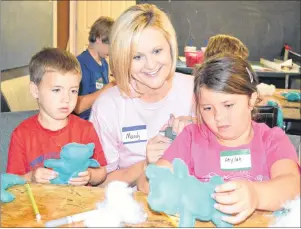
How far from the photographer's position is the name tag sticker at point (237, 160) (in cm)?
138

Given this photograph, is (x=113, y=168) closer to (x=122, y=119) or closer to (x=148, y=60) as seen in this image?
(x=122, y=119)

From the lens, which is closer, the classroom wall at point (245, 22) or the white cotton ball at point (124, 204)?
the white cotton ball at point (124, 204)

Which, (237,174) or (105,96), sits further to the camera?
(105,96)

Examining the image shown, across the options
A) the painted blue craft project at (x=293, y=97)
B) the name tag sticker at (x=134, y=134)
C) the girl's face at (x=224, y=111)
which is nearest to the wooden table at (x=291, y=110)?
the painted blue craft project at (x=293, y=97)

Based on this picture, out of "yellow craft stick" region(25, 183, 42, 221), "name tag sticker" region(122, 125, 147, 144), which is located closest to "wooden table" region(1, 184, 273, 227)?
"yellow craft stick" region(25, 183, 42, 221)

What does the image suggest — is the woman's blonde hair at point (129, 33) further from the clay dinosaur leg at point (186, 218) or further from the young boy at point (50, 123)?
the clay dinosaur leg at point (186, 218)

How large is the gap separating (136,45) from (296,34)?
4944mm

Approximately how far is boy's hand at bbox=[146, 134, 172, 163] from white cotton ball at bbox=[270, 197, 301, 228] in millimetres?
649

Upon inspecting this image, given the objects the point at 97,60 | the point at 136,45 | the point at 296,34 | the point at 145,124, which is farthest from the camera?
the point at 296,34

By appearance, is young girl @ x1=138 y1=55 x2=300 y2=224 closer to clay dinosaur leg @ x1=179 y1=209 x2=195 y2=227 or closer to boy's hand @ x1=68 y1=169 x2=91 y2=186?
boy's hand @ x1=68 y1=169 x2=91 y2=186

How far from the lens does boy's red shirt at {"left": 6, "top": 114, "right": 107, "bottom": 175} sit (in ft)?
5.74

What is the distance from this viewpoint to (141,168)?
1790 millimetres

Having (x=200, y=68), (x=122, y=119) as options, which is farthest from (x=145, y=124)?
(x=200, y=68)

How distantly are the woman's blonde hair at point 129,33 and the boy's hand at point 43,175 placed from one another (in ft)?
1.63
